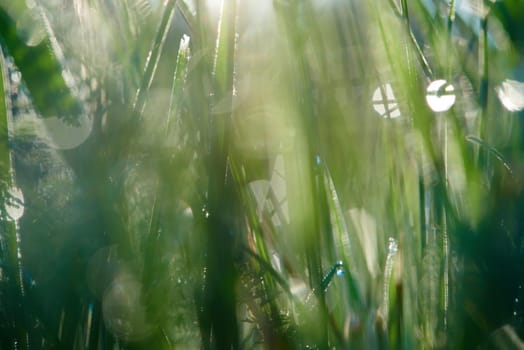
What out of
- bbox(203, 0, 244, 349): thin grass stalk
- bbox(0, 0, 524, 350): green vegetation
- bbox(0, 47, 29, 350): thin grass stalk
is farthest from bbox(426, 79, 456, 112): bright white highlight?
bbox(0, 47, 29, 350): thin grass stalk

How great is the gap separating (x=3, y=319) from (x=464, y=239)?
0.30m

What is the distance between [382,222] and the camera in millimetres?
516

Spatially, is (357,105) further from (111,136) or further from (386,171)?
(111,136)

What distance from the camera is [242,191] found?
47 centimetres

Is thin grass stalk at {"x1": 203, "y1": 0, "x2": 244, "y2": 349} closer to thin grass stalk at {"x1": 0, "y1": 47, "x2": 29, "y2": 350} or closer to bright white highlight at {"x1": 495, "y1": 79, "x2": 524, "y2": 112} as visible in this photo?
thin grass stalk at {"x1": 0, "y1": 47, "x2": 29, "y2": 350}

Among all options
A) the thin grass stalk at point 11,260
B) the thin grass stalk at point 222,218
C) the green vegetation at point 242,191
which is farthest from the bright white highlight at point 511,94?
the thin grass stalk at point 11,260

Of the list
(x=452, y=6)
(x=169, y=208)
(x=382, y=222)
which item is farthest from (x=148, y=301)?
(x=452, y=6)

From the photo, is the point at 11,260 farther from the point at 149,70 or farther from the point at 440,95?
the point at 440,95

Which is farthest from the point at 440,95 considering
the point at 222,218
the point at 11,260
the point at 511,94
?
the point at 11,260

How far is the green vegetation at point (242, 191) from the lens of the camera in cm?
42

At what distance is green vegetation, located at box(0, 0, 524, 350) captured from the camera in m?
0.42

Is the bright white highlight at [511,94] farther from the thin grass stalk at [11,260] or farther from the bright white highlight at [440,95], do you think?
the thin grass stalk at [11,260]

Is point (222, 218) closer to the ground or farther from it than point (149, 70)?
closer to the ground

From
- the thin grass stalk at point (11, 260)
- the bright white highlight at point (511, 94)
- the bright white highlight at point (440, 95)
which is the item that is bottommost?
the bright white highlight at point (511, 94)
